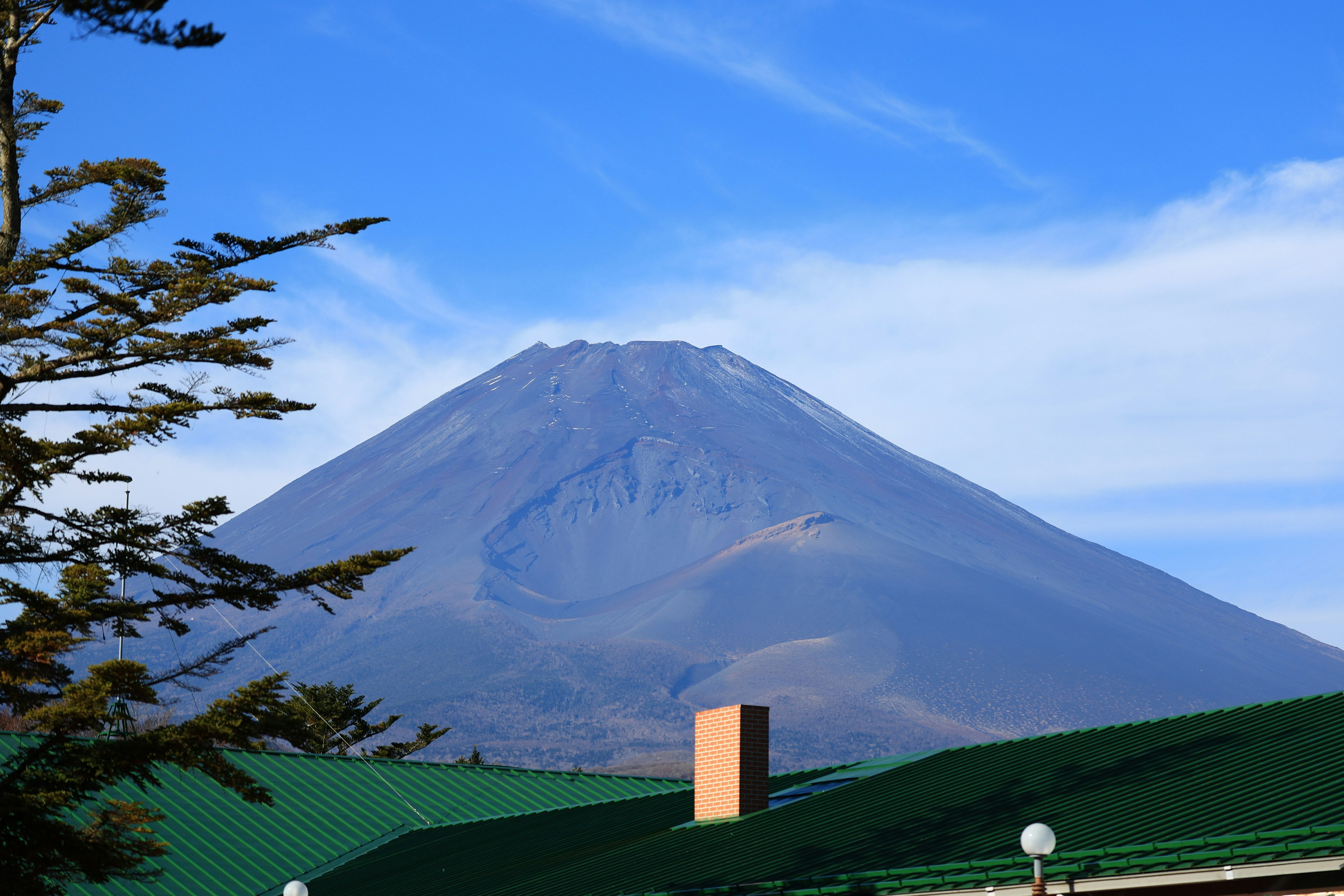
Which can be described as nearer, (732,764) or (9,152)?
(9,152)

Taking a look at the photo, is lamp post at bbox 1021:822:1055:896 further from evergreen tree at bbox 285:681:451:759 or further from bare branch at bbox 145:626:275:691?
evergreen tree at bbox 285:681:451:759

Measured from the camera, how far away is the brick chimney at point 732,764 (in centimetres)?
2011

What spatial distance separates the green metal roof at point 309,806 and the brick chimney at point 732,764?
17.7ft

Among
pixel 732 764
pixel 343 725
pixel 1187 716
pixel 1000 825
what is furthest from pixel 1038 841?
pixel 343 725

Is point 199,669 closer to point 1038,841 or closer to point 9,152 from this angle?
point 9,152

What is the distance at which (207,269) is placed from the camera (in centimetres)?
1745

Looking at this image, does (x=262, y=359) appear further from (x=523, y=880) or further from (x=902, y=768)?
(x=902, y=768)

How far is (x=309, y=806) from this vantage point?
86.4 ft

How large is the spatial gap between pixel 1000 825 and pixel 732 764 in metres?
6.52

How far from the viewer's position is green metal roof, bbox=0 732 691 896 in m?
23.3

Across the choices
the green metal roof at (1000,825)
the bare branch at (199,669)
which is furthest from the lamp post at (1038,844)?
the bare branch at (199,669)

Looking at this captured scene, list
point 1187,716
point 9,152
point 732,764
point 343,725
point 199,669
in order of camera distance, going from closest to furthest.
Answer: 1. point 9,152
2. point 199,669
3. point 1187,716
4. point 732,764
5. point 343,725

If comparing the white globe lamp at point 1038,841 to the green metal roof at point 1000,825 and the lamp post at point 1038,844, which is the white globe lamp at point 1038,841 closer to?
the lamp post at point 1038,844

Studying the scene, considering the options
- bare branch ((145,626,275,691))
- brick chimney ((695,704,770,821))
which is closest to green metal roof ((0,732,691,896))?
bare branch ((145,626,275,691))
